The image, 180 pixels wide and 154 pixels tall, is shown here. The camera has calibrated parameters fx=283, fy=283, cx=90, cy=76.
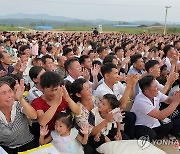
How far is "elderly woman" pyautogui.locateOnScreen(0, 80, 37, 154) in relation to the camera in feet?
8.64

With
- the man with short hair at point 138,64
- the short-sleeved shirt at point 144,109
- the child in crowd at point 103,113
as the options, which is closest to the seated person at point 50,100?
the child in crowd at point 103,113


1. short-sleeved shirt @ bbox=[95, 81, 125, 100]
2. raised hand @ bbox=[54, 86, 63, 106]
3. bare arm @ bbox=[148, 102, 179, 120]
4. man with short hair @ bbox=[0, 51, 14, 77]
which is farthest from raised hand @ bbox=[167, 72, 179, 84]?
man with short hair @ bbox=[0, 51, 14, 77]

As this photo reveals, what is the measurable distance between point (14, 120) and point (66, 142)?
0.56 m

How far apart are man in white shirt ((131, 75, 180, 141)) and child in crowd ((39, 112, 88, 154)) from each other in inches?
41.0

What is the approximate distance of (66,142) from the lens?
2.84 m

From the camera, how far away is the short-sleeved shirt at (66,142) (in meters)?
2.83

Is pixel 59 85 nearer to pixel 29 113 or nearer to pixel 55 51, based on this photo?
pixel 29 113

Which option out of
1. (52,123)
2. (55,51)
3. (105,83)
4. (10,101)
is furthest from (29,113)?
(55,51)

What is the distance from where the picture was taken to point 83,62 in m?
5.17

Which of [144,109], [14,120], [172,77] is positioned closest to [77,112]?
[14,120]

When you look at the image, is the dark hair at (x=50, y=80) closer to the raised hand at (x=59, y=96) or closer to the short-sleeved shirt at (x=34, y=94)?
the raised hand at (x=59, y=96)

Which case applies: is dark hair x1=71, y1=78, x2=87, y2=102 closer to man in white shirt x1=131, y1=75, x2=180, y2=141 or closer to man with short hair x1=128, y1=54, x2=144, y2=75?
man in white shirt x1=131, y1=75, x2=180, y2=141

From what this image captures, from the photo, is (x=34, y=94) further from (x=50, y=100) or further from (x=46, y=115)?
(x=46, y=115)

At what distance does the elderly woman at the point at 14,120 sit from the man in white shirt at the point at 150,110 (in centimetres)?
149
